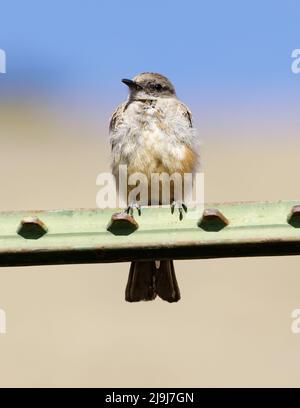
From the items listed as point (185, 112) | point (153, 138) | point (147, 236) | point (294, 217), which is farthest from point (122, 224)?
point (185, 112)

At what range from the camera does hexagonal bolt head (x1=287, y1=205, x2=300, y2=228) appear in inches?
90.0

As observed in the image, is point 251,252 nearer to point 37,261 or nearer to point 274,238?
point 274,238

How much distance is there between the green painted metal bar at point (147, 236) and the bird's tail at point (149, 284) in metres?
2.21

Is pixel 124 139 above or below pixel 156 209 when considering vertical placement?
above

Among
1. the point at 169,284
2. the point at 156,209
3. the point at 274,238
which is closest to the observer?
the point at 274,238

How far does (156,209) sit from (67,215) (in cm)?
27

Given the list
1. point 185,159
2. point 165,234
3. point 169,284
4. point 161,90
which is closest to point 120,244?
point 165,234

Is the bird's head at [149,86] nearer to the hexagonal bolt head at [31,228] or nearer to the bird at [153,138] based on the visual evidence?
→ the bird at [153,138]

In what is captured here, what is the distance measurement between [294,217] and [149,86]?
3.88 meters

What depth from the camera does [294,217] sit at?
2.30 meters

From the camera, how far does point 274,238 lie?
228cm

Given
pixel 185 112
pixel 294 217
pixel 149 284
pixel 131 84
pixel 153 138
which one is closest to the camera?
pixel 294 217

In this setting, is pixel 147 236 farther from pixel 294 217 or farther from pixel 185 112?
pixel 185 112

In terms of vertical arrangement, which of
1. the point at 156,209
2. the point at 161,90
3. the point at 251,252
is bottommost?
the point at 251,252
